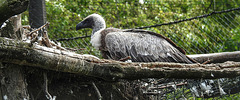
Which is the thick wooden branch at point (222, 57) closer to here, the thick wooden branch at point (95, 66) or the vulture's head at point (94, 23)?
the thick wooden branch at point (95, 66)

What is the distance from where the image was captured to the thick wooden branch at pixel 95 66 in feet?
7.45

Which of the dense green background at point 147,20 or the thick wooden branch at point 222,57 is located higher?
the dense green background at point 147,20

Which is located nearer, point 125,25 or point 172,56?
point 172,56

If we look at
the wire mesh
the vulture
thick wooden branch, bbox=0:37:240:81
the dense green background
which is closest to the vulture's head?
the wire mesh

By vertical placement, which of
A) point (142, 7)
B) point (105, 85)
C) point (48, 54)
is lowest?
point (105, 85)

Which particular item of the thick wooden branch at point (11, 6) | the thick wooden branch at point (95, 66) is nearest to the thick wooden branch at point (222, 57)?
Result: the thick wooden branch at point (95, 66)

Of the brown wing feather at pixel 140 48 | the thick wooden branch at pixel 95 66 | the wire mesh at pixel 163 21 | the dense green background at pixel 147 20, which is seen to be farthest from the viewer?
the dense green background at pixel 147 20

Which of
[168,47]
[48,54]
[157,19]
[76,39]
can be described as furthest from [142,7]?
[48,54]

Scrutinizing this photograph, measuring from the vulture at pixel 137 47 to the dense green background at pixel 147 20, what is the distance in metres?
1.77

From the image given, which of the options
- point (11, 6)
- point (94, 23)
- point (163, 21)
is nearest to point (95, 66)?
point (11, 6)

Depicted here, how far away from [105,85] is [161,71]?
0.57 metres

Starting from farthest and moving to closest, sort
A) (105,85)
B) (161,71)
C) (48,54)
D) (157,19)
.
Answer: (157,19) < (105,85) < (161,71) < (48,54)

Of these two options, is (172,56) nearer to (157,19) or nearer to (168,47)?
(168,47)

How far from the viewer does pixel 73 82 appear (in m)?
2.97
